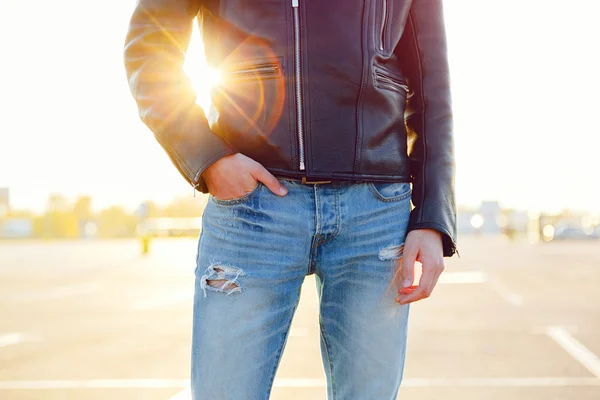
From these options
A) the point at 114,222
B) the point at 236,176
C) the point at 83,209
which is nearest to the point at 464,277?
the point at 236,176

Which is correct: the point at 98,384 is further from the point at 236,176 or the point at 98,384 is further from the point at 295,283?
the point at 236,176

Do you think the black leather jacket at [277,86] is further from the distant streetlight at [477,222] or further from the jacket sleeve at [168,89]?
the distant streetlight at [477,222]

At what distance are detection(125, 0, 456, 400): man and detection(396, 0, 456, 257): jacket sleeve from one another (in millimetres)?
13

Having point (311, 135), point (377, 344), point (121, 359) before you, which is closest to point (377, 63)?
point (311, 135)

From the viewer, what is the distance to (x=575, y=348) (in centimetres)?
586

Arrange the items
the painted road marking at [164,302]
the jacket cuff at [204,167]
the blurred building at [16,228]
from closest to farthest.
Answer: the jacket cuff at [204,167] < the painted road marking at [164,302] < the blurred building at [16,228]

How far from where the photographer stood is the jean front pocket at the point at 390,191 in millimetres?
1642

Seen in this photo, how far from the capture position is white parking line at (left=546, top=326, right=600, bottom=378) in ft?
16.9

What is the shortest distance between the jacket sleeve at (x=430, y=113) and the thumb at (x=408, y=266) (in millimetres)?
67

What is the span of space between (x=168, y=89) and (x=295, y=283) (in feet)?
1.80

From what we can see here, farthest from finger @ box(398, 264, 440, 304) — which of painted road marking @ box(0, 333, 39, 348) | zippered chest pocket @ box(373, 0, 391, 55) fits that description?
painted road marking @ box(0, 333, 39, 348)

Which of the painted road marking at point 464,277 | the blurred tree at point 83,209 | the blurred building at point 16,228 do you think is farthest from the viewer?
the blurred building at point 16,228

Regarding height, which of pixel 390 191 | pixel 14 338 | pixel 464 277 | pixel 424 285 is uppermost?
pixel 390 191

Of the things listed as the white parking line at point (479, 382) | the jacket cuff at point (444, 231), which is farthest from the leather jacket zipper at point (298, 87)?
the white parking line at point (479, 382)
